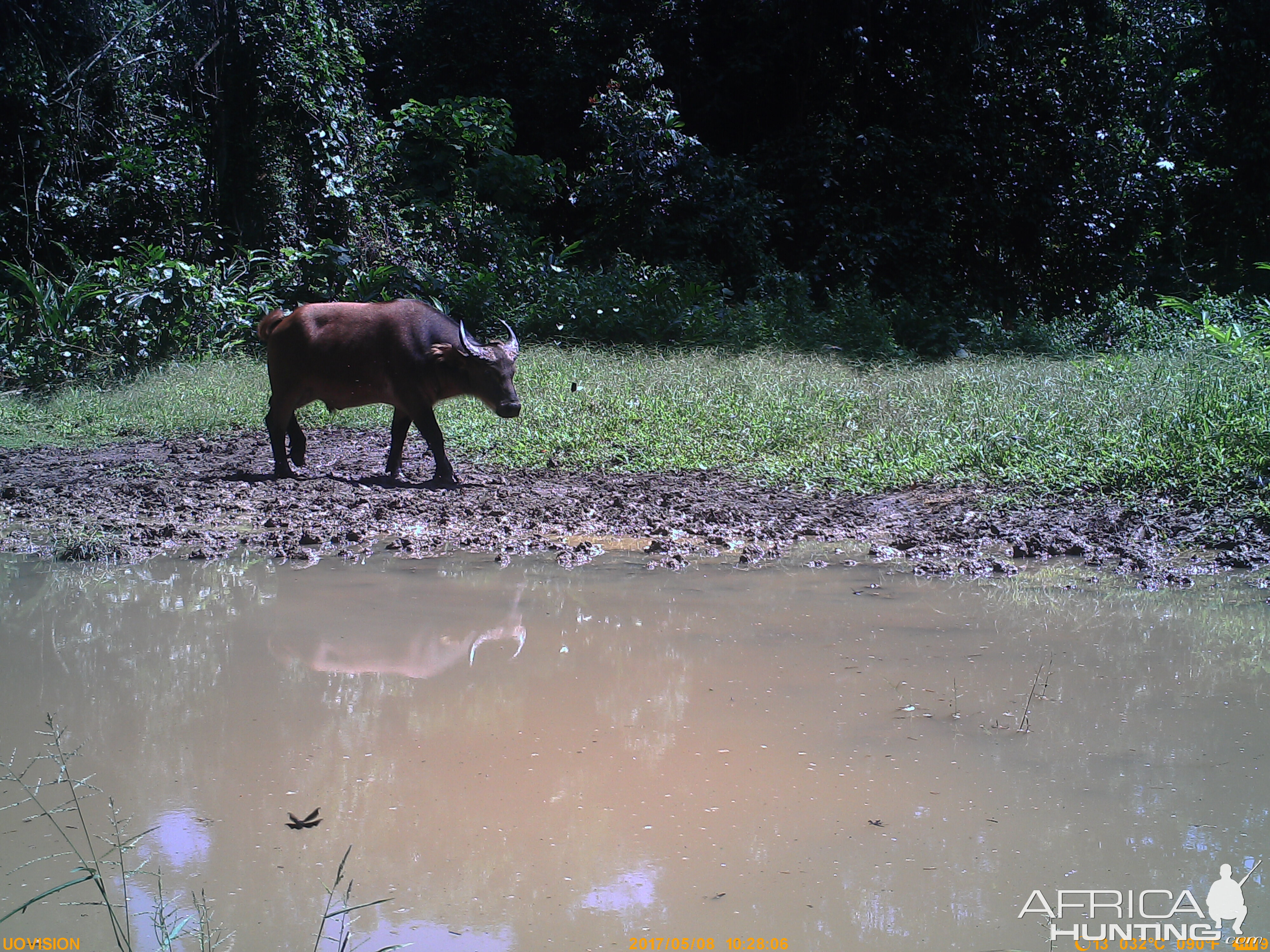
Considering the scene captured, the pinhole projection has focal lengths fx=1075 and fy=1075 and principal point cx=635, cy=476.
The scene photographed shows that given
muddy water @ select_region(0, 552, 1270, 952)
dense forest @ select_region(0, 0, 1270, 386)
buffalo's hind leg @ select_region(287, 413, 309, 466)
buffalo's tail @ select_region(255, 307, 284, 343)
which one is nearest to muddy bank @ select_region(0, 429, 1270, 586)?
buffalo's hind leg @ select_region(287, 413, 309, 466)

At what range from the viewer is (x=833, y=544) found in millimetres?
5539

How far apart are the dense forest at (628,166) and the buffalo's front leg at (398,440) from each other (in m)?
5.81

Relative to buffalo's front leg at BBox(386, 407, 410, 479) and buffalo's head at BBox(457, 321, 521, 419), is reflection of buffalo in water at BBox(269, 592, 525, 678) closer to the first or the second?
buffalo's head at BBox(457, 321, 521, 419)

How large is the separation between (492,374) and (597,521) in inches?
60.9

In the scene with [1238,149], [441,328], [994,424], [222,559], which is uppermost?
[1238,149]

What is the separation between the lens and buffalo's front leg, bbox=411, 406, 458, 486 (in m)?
6.97

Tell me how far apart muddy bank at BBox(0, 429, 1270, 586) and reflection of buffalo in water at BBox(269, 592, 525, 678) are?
3.85ft

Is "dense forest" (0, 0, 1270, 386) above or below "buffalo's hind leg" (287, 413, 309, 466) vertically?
above

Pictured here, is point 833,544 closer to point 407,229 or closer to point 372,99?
point 407,229

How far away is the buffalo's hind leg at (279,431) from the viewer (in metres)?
7.33

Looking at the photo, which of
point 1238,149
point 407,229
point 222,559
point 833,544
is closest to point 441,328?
point 222,559

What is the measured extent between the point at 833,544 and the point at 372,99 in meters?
17.2

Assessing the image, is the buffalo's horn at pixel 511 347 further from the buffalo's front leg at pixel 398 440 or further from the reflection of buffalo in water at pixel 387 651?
the reflection of buffalo in water at pixel 387 651

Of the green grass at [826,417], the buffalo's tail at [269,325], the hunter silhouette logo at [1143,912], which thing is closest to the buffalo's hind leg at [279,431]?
the buffalo's tail at [269,325]
